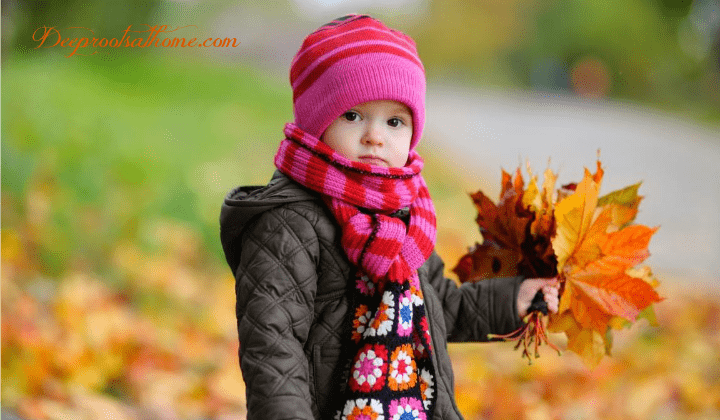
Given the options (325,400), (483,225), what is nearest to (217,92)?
(483,225)

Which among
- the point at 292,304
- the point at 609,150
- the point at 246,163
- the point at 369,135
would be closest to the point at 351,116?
the point at 369,135

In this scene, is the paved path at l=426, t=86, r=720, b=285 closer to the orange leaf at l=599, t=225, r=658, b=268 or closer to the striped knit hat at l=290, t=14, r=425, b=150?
the orange leaf at l=599, t=225, r=658, b=268

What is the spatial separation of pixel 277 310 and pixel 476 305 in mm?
461

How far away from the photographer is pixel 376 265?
124cm

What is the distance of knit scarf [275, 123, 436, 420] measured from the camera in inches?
49.1

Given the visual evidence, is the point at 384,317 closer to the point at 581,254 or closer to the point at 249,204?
the point at 249,204

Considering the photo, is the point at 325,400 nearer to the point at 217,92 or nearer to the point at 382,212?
the point at 382,212

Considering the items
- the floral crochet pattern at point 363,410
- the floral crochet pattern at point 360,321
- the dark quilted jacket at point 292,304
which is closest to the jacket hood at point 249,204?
the dark quilted jacket at point 292,304

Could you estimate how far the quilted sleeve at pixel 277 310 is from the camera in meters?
1.16

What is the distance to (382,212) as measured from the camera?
1.30m

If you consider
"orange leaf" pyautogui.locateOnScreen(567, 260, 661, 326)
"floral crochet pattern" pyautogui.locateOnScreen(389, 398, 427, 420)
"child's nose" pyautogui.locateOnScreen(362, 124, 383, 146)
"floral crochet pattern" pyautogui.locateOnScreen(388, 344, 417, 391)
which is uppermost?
"child's nose" pyautogui.locateOnScreen(362, 124, 383, 146)

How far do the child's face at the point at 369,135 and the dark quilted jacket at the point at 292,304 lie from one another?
0.34ft

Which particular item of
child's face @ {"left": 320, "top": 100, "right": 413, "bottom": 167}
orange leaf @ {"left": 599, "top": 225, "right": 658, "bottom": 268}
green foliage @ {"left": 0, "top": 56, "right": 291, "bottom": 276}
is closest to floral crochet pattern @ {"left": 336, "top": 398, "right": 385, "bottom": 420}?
child's face @ {"left": 320, "top": 100, "right": 413, "bottom": 167}

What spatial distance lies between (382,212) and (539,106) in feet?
6.80
